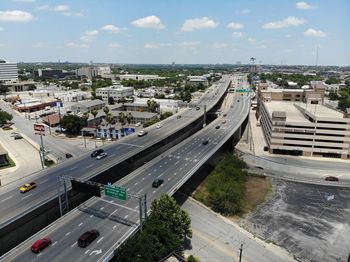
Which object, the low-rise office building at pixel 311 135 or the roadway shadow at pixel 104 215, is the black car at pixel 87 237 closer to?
the roadway shadow at pixel 104 215

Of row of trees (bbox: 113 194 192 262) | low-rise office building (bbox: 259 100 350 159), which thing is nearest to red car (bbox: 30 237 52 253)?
row of trees (bbox: 113 194 192 262)

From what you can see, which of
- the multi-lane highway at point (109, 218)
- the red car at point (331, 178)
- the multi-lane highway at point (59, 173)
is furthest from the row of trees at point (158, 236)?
the red car at point (331, 178)

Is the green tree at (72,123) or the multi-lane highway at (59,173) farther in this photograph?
A: the green tree at (72,123)

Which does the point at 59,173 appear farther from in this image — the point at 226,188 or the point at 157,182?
the point at 226,188

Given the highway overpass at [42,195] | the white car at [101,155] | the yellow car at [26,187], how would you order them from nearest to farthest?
the highway overpass at [42,195]
the yellow car at [26,187]
the white car at [101,155]

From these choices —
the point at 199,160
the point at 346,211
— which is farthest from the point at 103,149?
the point at 346,211

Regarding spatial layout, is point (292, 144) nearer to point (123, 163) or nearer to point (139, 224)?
point (123, 163)
